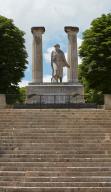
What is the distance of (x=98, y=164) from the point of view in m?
18.7

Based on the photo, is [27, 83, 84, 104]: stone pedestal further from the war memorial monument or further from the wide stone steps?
the wide stone steps

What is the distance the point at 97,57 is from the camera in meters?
41.8

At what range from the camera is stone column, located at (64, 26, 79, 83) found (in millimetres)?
36906

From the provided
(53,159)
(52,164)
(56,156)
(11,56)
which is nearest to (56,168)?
(52,164)

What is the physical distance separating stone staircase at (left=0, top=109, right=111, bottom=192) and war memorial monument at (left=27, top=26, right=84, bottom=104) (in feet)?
27.7

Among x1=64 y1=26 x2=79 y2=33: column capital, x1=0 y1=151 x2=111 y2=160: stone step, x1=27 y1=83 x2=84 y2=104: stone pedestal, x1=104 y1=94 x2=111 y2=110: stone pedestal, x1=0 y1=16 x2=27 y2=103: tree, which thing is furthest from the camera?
x1=0 y1=16 x2=27 y2=103: tree

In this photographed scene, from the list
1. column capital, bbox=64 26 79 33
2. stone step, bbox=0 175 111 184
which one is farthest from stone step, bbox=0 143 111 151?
column capital, bbox=64 26 79 33

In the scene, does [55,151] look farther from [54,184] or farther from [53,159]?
[54,184]

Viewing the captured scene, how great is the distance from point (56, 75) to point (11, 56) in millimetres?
7469

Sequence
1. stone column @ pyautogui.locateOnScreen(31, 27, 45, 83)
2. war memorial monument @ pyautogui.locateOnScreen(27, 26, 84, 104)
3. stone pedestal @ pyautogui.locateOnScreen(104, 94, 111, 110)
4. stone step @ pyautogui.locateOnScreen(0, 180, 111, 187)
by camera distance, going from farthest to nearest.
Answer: stone column @ pyautogui.locateOnScreen(31, 27, 45, 83)
war memorial monument @ pyautogui.locateOnScreen(27, 26, 84, 104)
stone pedestal @ pyautogui.locateOnScreen(104, 94, 111, 110)
stone step @ pyautogui.locateOnScreen(0, 180, 111, 187)

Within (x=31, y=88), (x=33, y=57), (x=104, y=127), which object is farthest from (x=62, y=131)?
(x=33, y=57)

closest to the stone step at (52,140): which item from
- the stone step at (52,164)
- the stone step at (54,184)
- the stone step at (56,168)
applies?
the stone step at (52,164)

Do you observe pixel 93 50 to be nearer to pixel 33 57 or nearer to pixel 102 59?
pixel 102 59

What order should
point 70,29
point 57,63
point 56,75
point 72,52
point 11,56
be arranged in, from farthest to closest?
point 11,56 < point 72,52 < point 70,29 < point 57,63 < point 56,75
